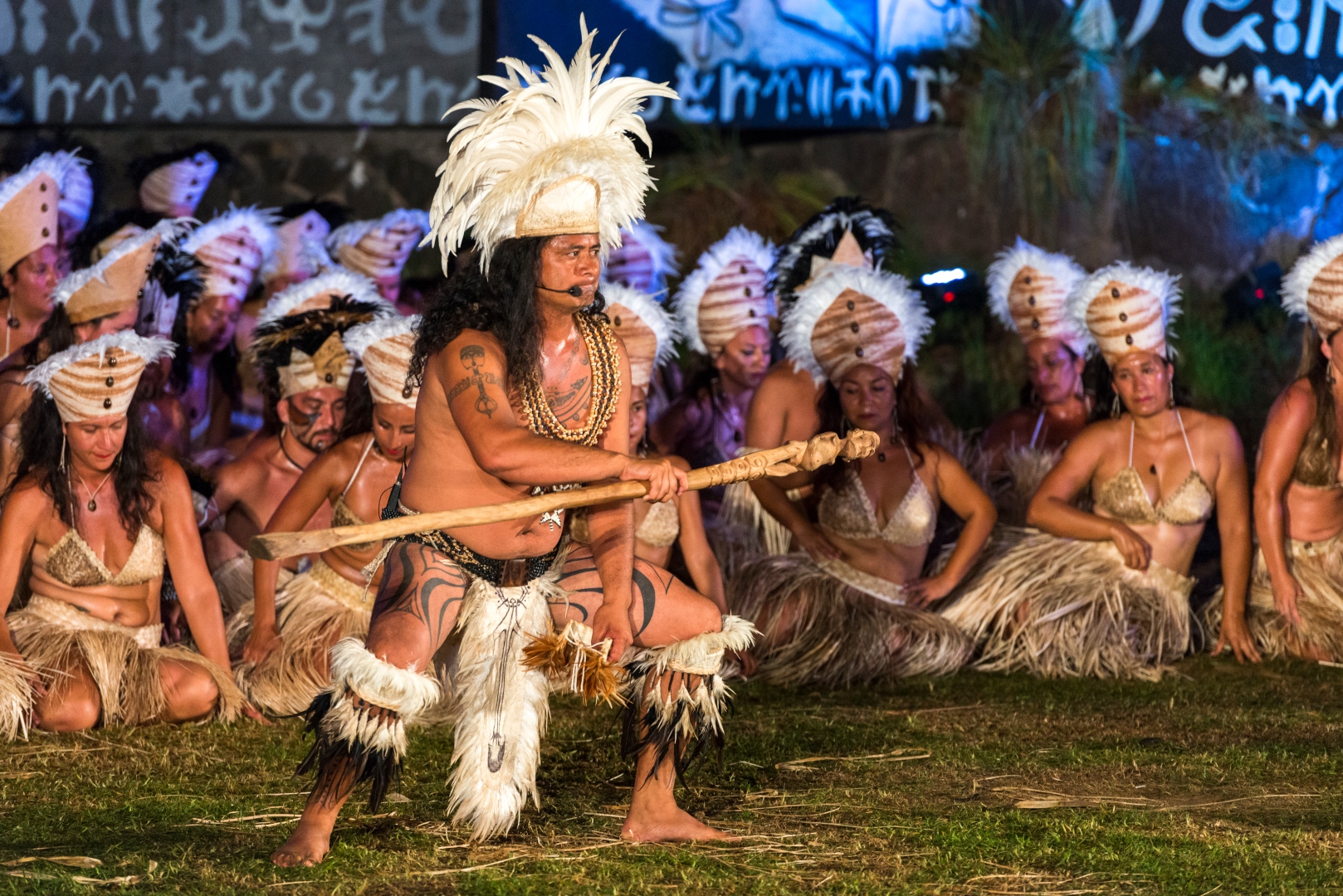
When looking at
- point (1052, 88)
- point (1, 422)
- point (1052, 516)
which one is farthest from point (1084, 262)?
point (1, 422)

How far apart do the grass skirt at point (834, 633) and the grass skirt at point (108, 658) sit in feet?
4.92

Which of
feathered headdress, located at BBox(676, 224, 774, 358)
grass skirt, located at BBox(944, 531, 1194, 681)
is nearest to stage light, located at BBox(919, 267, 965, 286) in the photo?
feathered headdress, located at BBox(676, 224, 774, 358)

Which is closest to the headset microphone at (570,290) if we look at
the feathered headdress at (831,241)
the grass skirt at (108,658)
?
the grass skirt at (108,658)

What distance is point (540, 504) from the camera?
2.68 m

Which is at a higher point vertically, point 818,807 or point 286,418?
point 286,418

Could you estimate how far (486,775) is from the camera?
112 inches

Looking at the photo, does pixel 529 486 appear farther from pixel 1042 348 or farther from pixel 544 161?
pixel 1042 348

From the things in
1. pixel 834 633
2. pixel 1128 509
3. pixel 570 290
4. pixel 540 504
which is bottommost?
pixel 834 633

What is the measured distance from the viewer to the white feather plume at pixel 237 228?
5.92 meters

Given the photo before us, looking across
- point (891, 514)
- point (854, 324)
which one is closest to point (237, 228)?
point (854, 324)

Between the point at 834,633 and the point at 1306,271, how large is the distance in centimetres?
179

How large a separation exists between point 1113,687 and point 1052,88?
481 centimetres

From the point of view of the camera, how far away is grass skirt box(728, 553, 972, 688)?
450 cm

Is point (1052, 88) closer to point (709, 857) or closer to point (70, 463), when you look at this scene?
point (70, 463)
